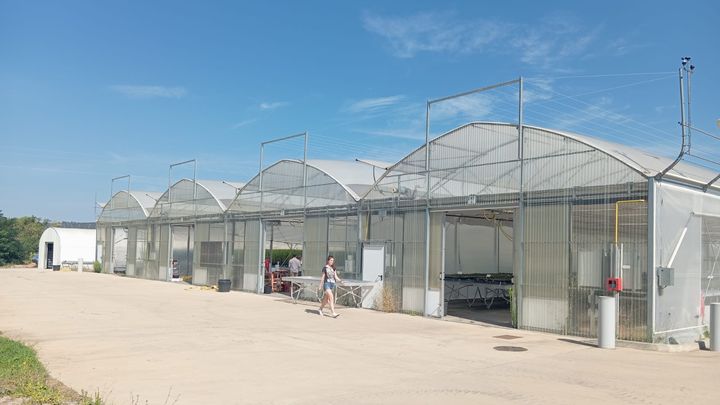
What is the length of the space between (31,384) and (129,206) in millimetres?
34230

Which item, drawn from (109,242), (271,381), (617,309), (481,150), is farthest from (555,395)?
(109,242)

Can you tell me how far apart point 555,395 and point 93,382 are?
6378 millimetres

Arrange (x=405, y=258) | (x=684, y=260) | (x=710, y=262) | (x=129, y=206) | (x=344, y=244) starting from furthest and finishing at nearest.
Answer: (x=129, y=206)
(x=344, y=244)
(x=405, y=258)
(x=710, y=262)
(x=684, y=260)

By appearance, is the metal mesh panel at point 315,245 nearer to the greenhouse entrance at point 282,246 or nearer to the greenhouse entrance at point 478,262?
the greenhouse entrance at point 478,262

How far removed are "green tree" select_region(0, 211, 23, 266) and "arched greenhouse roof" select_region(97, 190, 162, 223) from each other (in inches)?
557

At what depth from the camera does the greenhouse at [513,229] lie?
43.2 feet

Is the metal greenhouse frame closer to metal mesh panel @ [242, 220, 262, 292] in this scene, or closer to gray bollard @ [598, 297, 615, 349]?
metal mesh panel @ [242, 220, 262, 292]

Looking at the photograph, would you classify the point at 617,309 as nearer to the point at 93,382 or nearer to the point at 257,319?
the point at 257,319

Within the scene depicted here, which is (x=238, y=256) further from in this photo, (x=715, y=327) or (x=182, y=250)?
(x=715, y=327)

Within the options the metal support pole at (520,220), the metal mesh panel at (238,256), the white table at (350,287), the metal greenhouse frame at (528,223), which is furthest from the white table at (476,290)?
the metal mesh panel at (238,256)

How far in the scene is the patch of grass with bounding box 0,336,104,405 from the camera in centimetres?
695

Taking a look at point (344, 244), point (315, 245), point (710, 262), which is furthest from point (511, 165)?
point (315, 245)

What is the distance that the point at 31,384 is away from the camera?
7.40m

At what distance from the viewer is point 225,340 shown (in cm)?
1271
